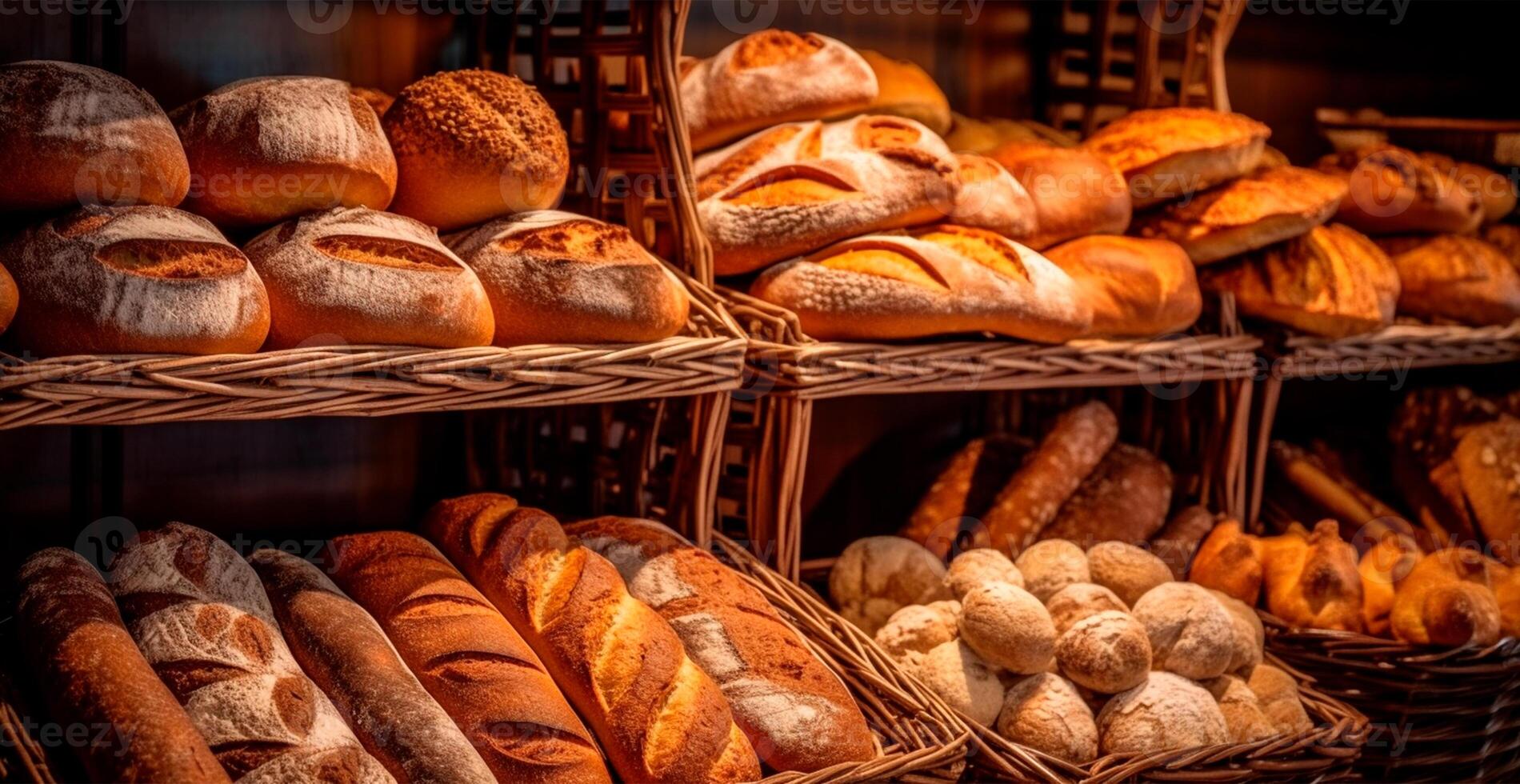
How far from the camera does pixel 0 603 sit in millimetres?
1602

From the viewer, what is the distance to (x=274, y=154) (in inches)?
62.7

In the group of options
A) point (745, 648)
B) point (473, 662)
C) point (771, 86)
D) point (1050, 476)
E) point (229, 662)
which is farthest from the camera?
point (1050, 476)

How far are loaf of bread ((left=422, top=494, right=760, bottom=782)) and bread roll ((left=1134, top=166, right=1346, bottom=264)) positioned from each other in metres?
1.33

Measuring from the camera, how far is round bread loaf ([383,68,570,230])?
173 cm

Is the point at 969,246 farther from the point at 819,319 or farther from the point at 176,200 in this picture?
the point at 176,200

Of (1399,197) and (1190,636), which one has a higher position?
(1399,197)

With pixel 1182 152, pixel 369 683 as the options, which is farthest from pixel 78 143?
pixel 1182 152

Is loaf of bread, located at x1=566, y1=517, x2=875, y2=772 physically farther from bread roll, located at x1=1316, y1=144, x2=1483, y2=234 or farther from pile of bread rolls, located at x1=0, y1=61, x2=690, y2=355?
bread roll, located at x1=1316, y1=144, x2=1483, y2=234

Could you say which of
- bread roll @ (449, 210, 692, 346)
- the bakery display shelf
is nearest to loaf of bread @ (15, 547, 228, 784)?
bread roll @ (449, 210, 692, 346)

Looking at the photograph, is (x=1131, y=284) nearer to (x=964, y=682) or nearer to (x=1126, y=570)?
(x=1126, y=570)

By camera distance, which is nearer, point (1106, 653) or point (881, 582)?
point (1106, 653)

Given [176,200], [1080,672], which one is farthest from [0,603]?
[1080,672]

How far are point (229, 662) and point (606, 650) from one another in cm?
43

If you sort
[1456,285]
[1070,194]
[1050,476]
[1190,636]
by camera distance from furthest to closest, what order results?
[1456,285], [1050,476], [1070,194], [1190,636]
